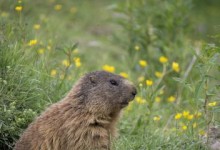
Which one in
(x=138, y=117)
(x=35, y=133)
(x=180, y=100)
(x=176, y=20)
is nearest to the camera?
(x=35, y=133)

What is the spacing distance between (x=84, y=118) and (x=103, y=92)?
0.34 metres

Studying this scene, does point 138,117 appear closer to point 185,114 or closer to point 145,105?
point 145,105

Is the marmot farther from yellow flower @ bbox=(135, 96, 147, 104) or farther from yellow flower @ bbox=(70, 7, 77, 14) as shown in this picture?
yellow flower @ bbox=(70, 7, 77, 14)

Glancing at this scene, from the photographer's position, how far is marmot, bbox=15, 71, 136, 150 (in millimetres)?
4773

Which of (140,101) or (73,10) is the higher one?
(73,10)

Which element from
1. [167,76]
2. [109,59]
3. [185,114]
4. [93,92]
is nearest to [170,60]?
[167,76]

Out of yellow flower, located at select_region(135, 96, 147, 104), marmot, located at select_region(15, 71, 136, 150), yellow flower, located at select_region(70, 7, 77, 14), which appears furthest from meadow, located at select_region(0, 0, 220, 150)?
yellow flower, located at select_region(70, 7, 77, 14)

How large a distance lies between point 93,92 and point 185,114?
103cm

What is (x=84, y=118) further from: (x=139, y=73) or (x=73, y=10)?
(x=73, y=10)

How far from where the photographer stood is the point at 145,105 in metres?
6.32

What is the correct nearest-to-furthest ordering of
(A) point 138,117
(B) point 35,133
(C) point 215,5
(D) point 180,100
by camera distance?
1. (B) point 35,133
2. (A) point 138,117
3. (D) point 180,100
4. (C) point 215,5

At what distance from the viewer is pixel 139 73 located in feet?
26.5

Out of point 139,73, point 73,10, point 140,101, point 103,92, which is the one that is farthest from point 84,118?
point 73,10

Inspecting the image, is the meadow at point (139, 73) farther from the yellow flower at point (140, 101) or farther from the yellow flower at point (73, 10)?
the yellow flower at point (73, 10)
